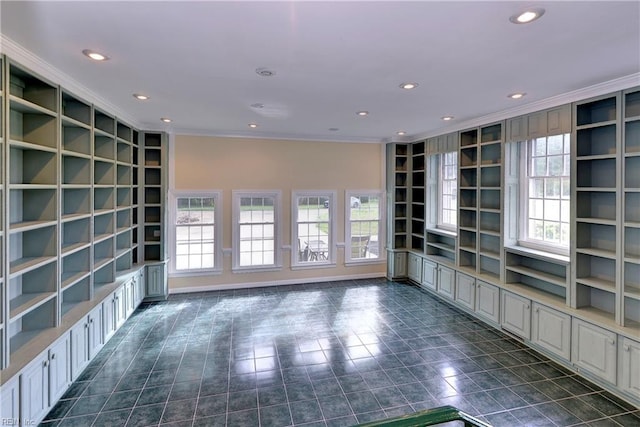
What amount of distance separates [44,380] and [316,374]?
95.0 inches

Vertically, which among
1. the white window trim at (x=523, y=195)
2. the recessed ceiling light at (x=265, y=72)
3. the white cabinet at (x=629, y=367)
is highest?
the recessed ceiling light at (x=265, y=72)

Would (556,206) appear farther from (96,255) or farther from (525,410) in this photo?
(96,255)

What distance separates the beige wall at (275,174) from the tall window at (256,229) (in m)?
0.15

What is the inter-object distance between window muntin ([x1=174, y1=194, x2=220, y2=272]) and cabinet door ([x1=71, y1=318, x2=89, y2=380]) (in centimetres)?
285

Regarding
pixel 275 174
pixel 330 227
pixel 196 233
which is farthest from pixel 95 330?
pixel 330 227

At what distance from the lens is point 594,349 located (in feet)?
11.3

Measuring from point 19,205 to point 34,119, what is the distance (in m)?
0.81

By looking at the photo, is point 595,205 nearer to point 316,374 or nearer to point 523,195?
point 523,195

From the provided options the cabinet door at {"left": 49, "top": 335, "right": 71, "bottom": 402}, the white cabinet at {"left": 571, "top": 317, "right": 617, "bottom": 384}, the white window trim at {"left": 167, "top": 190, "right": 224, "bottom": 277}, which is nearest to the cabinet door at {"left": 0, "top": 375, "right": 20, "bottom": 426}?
the cabinet door at {"left": 49, "top": 335, "right": 71, "bottom": 402}

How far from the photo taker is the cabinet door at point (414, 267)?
6855 millimetres

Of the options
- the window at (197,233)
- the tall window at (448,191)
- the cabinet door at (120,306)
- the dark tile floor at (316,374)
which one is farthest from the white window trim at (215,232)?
the tall window at (448,191)

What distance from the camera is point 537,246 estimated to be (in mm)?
4555

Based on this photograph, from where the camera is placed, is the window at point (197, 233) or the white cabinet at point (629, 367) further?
the window at point (197, 233)

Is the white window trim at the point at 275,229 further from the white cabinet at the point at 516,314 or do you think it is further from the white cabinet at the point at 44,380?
the white cabinet at the point at 516,314
